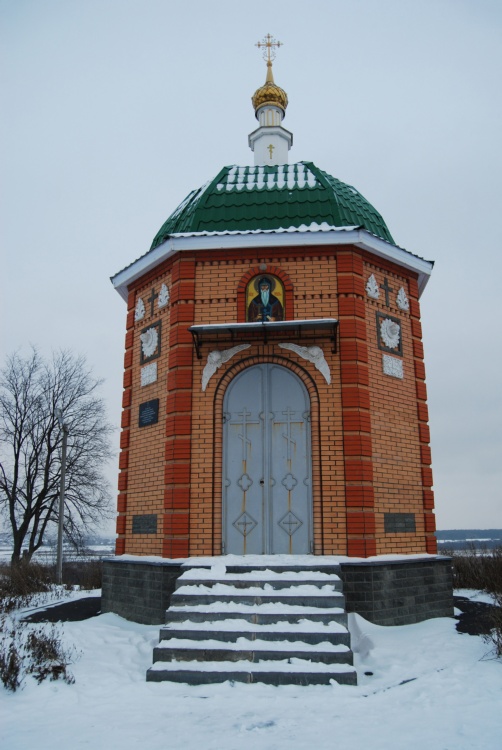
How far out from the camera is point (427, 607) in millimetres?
8117

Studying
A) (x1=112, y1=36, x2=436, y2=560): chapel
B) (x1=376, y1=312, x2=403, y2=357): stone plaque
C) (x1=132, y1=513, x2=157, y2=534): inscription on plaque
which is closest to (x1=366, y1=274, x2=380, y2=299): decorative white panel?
(x1=112, y1=36, x2=436, y2=560): chapel

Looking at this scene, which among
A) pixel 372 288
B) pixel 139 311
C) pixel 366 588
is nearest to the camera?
pixel 366 588

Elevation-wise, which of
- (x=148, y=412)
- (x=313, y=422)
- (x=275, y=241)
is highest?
(x=275, y=241)

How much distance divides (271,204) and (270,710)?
7074 millimetres

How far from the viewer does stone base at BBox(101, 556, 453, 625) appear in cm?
746

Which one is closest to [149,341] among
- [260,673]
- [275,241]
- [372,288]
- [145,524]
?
[275,241]

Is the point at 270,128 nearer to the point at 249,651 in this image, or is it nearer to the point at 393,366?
the point at 393,366

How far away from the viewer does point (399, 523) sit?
27.3 ft

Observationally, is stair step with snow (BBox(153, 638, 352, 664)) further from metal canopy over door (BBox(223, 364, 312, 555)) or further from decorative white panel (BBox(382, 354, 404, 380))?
decorative white panel (BBox(382, 354, 404, 380))

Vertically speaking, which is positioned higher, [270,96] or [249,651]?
[270,96]

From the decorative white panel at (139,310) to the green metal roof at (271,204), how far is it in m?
0.95

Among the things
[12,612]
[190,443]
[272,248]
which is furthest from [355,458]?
[12,612]

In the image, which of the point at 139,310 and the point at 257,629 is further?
the point at 139,310

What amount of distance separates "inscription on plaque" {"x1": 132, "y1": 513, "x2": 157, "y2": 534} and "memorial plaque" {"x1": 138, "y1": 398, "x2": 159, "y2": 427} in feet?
4.43
